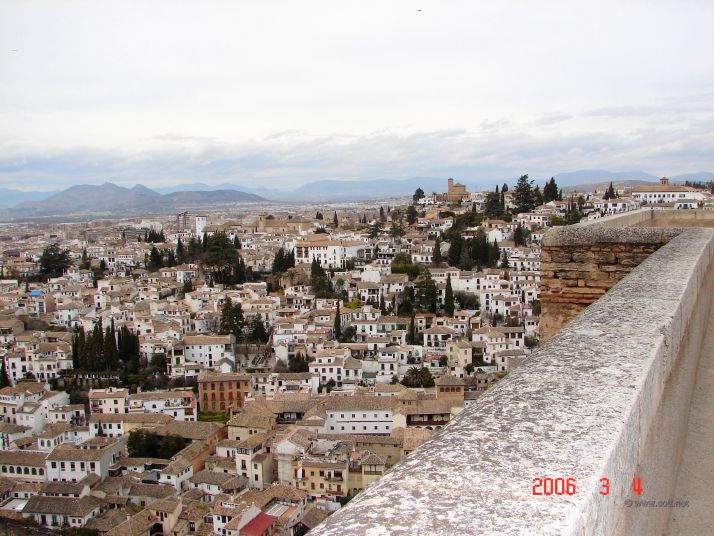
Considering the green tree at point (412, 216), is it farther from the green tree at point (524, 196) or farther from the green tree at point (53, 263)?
the green tree at point (53, 263)

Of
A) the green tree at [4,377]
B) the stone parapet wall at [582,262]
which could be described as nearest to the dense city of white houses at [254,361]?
the green tree at [4,377]

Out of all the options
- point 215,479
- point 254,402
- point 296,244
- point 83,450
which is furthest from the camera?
point 296,244

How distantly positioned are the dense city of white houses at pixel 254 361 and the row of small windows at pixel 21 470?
64mm

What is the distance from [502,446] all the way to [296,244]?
45442 mm

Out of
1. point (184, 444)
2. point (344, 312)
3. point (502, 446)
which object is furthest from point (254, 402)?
point (502, 446)

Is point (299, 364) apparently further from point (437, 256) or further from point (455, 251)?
point (455, 251)

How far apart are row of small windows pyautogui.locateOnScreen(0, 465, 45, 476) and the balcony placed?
22139 millimetres

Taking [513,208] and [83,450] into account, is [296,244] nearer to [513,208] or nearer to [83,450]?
[513,208]

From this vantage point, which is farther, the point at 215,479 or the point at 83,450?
the point at 83,450

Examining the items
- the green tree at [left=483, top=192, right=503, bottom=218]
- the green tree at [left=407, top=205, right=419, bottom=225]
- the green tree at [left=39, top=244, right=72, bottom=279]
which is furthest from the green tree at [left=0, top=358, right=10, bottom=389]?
the green tree at [left=407, top=205, right=419, bottom=225]

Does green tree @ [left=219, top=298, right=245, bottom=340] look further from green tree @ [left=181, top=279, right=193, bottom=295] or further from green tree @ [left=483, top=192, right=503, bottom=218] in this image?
green tree @ [left=483, top=192, right=503, bottom=218]

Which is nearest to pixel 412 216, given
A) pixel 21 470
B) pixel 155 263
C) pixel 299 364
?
pixel 155 263

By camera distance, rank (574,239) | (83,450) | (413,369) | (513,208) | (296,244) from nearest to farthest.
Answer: (574,239)
(83,450)
(413,369)
(296,244)
(513,208)

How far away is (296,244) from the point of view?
46.3m
